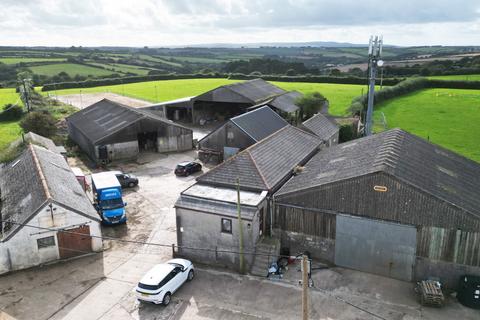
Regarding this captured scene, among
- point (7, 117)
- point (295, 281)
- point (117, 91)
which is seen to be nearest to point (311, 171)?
point (295, 281)

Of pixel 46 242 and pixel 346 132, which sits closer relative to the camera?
pixel 46 242

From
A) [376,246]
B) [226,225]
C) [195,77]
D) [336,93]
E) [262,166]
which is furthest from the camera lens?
[195,77]

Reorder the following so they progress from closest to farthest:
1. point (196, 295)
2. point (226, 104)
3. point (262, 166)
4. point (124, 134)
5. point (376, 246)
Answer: point (196, 295) < point (376, 246) < point (262, 166) < point (124, 134) < point (226, 104)

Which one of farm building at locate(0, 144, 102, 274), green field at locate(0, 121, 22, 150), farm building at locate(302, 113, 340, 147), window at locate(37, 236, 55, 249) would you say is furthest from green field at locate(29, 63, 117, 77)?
window at locate(37, 236, 55, 249)

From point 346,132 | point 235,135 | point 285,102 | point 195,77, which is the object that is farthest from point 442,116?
point 195,77

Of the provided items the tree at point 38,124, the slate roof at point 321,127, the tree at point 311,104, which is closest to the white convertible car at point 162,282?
the slate roof at point 321,127

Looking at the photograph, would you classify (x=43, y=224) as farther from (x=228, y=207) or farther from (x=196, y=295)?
(x=228, y=207)

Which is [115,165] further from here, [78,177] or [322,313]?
[322,313]
